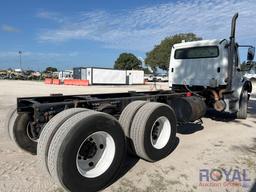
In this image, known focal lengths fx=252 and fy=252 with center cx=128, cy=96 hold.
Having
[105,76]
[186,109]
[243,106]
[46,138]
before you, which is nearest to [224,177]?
[186,109]

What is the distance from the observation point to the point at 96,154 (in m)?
3.70

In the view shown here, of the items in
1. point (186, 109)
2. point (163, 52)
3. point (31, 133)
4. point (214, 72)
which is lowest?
point (31, 133)

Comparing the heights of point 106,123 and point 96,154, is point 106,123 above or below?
above

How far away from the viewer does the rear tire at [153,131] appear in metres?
4.19

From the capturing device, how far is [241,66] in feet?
26.9

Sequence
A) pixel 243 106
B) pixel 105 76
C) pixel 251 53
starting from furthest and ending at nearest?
pixel 105 76
pixel 243 106
pixel 251 53

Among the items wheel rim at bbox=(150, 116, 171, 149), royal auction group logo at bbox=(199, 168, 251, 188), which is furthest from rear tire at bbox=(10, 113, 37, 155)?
royal auction group logo at bbox=(199, 168, 251, 188)

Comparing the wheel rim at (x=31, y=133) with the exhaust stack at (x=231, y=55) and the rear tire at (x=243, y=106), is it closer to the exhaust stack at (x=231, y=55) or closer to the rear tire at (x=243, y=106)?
the exhaust stack at (x=231, y=55)

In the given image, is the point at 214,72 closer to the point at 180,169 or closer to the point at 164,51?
the point at 180,169

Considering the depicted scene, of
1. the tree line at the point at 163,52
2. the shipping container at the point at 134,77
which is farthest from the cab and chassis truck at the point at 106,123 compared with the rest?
the tree line at the point at 163,52

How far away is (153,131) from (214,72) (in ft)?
12.8

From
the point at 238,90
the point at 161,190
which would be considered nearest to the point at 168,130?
the point at 161,190

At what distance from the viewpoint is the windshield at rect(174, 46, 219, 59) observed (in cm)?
764

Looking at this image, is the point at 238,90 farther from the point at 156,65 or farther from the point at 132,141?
the point at 156,65
